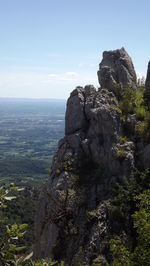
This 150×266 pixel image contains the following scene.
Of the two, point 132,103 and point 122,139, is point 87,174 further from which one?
point 132,103

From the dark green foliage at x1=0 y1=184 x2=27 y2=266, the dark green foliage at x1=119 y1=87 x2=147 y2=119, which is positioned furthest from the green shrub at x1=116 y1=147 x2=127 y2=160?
the dark green foliage at x1=0 y1=184 x2=27 y2=266

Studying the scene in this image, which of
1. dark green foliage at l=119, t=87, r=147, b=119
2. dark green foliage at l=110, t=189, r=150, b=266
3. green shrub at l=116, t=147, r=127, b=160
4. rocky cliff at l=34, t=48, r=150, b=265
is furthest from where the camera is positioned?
dark green foliage at l=119, t=87, r=147, b=119

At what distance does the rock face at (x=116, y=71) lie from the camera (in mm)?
22844

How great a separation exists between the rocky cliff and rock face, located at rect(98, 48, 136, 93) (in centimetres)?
188

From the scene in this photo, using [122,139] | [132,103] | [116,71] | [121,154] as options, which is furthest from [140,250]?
[116,71]

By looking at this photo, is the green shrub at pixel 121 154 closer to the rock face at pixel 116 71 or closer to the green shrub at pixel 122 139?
the green shrub at pixel 122 139

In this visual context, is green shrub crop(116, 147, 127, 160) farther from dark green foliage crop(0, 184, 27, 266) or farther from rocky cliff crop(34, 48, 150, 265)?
dark green foliage crop(0, 184, 27, 266)

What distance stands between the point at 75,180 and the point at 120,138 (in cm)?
345

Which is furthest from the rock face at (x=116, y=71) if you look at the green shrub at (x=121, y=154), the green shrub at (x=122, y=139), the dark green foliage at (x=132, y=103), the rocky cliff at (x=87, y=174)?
the green shrub at (x=121, y=154)

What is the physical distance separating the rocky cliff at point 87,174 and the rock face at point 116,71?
1.88m

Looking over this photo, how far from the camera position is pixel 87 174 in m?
17.5

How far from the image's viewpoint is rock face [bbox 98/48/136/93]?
74.9 ft

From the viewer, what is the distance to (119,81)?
23531 millimetres

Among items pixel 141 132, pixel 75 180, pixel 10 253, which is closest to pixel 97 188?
pixel 75 180
